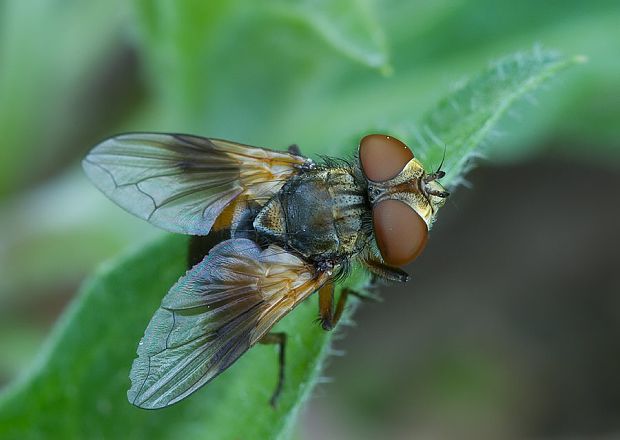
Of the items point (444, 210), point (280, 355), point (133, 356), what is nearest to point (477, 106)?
point (280, 355)

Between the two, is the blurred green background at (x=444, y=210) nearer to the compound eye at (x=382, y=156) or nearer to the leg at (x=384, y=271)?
the compound eye at (x=382, y=156)

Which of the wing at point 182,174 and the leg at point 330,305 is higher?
the wing at point 182,174

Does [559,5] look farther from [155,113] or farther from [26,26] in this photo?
[26,26]

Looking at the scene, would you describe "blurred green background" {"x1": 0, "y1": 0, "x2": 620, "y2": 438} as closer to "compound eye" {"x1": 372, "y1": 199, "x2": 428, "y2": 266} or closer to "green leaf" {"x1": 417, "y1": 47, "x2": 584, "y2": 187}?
"green leaf" {"x1": 417, "y1": 47, "x2": 584, "y2": 187}

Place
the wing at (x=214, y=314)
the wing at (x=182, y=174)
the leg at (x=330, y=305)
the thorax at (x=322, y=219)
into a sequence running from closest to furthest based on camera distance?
the wing at (x=214, y=314) < the leg at (x=330, y=305) < the thorax at (x=322, y=219) < the wing at (x=182, y=174)

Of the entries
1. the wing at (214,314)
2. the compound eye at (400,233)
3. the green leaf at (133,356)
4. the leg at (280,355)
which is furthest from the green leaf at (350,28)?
the leg at (280,355)

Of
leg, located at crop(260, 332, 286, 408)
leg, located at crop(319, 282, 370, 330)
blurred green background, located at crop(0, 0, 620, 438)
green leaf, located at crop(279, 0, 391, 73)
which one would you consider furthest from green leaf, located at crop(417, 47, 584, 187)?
blurred green background, located at crop(0, 0, 620, 438)

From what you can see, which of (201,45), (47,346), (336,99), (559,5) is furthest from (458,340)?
(47,346)

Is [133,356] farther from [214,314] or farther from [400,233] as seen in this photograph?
[400,233]
